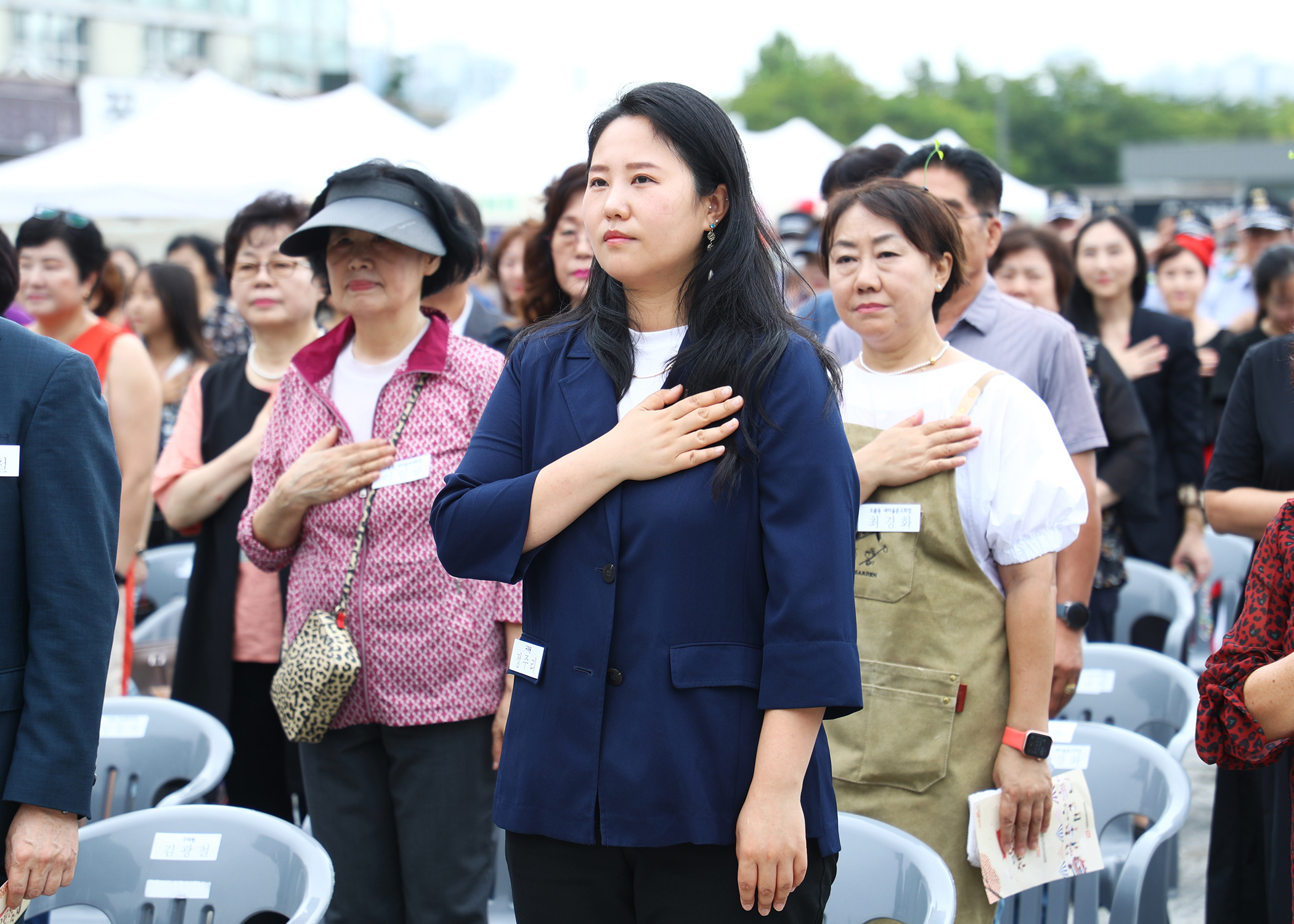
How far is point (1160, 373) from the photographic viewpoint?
15.6 feet

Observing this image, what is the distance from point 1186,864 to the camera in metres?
4.03

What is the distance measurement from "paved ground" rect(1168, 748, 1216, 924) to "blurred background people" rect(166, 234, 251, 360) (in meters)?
4.60

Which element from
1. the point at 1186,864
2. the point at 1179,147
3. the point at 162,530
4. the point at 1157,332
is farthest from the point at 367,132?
the point at 1179,147

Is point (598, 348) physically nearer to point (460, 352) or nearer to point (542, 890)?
point (542, 890)

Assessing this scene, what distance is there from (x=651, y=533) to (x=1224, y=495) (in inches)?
71.1

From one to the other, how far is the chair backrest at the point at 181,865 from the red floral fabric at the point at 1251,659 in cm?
155

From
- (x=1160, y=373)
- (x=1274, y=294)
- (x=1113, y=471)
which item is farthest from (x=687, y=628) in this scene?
(x=1274, y=294)

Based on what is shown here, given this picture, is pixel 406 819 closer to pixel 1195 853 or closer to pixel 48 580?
pixel 48 580

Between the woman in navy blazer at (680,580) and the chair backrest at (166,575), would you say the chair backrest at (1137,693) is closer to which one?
the woman in navy blazer at (680,580)

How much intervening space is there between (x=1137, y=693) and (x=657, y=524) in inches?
82.7

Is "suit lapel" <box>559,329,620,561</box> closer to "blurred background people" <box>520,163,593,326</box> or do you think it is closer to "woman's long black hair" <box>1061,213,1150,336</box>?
"blurred background people" <box>520,163,593,326</box>

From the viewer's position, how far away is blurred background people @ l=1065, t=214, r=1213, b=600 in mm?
4719

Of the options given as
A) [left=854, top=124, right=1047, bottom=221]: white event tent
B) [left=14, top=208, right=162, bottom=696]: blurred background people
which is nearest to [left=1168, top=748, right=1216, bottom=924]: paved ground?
[left=14, top=208, right=162, bottom=696]: blurred background people

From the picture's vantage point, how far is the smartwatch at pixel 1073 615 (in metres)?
2.68
